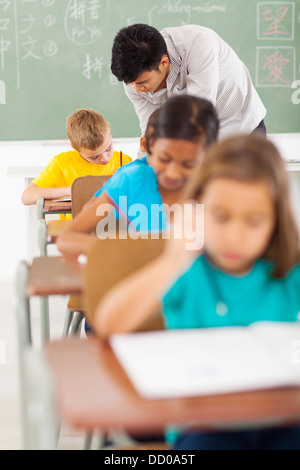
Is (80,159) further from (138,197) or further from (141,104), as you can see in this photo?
(138,197)

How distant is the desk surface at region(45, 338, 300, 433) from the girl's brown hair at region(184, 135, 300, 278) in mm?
343

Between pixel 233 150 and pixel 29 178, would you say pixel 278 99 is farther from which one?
pixel 233 150

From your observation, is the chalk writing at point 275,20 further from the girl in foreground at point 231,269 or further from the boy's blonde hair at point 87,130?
the girl in foreground at point 231,269

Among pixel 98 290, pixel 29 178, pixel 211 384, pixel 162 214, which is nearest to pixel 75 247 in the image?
pixel 162 214

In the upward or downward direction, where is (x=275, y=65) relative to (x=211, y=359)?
upward

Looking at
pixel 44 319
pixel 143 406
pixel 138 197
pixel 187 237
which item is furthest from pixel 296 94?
pixel 143 406

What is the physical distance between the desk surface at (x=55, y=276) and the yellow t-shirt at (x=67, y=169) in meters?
1.85

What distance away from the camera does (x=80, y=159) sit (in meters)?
3.68

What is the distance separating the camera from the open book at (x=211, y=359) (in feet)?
2.88

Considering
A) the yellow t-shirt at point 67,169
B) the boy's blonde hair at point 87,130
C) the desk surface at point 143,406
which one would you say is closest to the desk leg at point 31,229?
the yellow t-shirt at point 67,169

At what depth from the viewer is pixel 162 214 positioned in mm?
2020

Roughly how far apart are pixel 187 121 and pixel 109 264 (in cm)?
69

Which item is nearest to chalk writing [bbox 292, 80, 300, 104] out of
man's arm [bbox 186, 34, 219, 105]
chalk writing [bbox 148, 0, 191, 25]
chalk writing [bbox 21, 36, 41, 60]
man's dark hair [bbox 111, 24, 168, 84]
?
chalk writing [bbox 148, 0, 191, 25]

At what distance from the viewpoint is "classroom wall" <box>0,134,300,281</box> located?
4.39 metres
